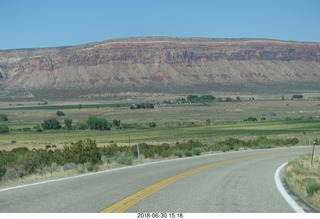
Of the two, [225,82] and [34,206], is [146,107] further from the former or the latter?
[34,206]

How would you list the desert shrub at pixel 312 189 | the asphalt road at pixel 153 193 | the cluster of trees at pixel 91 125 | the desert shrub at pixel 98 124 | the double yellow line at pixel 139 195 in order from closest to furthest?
the double yellow line at pixel 139 195
the asphalt road at pixel 153 193
the desert shrub at pixel 312 189
the desert shrub at pixel 98 124
the cluster of trees at pixel 91 125

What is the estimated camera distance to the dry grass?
13.0 m

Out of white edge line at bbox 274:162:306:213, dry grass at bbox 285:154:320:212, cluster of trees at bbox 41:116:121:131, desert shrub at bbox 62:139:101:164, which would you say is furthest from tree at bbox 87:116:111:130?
white edge line at bbox 274:162:306:213

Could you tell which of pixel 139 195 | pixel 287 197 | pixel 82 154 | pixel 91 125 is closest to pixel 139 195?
pixel 139 195

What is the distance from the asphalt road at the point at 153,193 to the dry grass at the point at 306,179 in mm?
532

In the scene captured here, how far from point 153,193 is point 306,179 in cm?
479

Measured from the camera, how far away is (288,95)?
564 ft

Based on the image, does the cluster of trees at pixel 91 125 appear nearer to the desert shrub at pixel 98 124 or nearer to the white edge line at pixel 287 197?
the desert shrub at pixel 98 124

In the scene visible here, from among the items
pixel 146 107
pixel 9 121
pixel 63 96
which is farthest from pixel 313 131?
pixel 63 96

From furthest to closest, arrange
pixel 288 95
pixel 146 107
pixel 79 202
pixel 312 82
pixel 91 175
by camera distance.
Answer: pixel 312 82, pixel 288 95, pixel 146 107, pixel 91 175, pixel 79 202

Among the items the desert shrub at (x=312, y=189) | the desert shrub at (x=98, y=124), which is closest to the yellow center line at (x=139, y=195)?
the desert shrub at (x=312, y=189)

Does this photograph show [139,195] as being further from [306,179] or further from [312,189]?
[306,179]

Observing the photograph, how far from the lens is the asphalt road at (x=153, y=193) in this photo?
11.6 meters

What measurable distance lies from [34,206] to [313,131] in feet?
172
